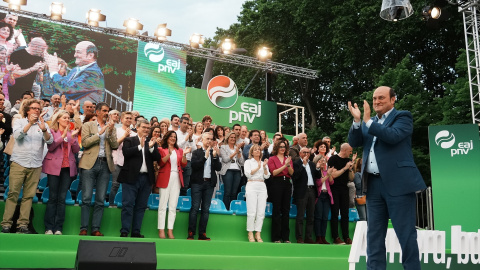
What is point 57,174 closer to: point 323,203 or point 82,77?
point 323,203

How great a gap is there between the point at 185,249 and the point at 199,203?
2.99 feet

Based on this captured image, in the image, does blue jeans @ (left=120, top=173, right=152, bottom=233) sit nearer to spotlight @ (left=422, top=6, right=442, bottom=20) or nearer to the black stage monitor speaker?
the black stage monitor speaker

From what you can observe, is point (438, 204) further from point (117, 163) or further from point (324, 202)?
point (117, 163)

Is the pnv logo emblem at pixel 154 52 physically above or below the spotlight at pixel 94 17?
below

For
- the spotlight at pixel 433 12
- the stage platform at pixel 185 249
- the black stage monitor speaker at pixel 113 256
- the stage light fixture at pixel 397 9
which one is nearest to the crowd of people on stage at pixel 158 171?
the stage platform at pixel 185 249

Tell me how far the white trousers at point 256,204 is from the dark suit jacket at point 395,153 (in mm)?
3598

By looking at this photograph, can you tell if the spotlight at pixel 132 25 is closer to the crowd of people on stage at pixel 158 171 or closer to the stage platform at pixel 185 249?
the crowd of people on stage at pixel 158 171

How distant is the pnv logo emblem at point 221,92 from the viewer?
46.3ft

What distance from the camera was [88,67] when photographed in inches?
508

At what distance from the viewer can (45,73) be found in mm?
12281

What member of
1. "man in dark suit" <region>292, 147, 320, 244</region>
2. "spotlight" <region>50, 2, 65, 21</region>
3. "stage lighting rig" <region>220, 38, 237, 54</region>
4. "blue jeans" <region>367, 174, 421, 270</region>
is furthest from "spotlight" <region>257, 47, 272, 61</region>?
"blue jeans" <region>367, 174, 421, 270</region>

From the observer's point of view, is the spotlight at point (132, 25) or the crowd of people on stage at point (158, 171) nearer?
the crowd of people on stage at point (158, 171)

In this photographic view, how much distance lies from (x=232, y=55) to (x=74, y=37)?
4883mm

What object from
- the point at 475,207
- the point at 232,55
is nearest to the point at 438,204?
the point at 475,207
